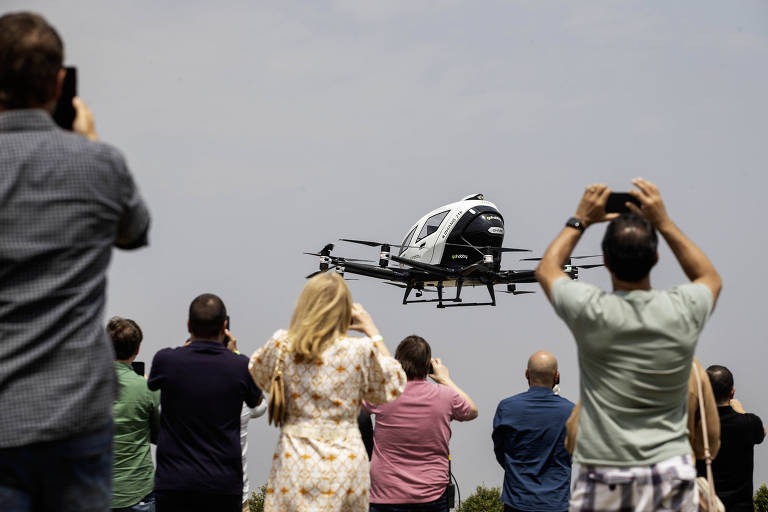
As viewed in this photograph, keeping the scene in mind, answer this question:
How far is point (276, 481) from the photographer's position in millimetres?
4637

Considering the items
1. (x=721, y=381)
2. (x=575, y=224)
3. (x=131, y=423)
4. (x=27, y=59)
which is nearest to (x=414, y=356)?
(x=131, y=423)

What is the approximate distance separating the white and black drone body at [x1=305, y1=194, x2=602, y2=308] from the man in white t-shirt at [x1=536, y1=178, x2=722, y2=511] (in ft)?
73.4

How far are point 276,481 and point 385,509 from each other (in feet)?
6.55

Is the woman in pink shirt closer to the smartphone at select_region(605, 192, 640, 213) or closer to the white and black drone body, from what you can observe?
the smartphone at select_region(605, 192, 640, 213)

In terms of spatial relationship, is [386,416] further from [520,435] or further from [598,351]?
[598,351]

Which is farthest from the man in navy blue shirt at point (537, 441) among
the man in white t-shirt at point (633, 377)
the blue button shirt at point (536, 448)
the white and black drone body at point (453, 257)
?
the white and black drone body at point (453, 257)

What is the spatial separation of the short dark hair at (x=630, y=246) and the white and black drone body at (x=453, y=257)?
2234cm

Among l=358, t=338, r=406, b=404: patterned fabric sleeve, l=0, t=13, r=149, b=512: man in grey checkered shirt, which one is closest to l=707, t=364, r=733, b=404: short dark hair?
l=358, t=338, r=406, b=404: patterned fabric sleeve

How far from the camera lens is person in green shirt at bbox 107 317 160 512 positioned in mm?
6316

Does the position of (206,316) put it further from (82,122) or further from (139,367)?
(82,122)

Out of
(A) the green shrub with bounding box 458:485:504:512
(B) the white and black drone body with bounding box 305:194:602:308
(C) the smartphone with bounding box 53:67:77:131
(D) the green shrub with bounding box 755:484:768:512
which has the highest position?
(C) the smartphone with bounding box 53:67:77:131

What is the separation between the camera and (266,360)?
4648mm

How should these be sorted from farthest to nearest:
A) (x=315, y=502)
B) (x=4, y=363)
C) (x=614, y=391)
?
(x=315, y=502), (x=614, y=391), (x=4, y=363)

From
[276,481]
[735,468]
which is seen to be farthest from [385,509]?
[735,468]
